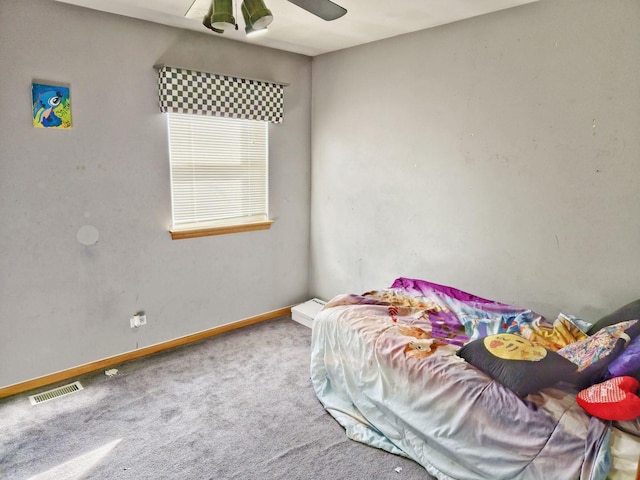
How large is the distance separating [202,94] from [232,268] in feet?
4.73

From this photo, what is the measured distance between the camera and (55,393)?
271 cm

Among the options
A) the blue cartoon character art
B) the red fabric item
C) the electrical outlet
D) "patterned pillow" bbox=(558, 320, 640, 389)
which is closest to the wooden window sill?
the electrical outlet

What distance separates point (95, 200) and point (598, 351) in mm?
3036

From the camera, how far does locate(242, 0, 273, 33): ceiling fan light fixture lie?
5.57 ft

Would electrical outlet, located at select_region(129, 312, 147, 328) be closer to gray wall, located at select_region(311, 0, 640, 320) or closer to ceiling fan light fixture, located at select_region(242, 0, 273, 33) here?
gray wall, located at select_region(311, 0, 640, 320)

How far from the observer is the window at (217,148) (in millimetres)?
3107

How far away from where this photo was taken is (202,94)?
3131 millimetres

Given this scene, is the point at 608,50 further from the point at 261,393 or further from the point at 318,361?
the point at 261,393

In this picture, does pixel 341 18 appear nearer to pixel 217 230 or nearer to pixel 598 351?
pixel 217 230

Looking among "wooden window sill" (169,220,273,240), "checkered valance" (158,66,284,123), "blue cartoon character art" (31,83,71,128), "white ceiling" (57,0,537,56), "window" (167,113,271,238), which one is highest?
"white ceiling" (57,0,537,56)

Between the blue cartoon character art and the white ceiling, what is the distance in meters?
0.54

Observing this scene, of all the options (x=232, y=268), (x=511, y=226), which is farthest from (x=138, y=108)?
(x=511, y=226)

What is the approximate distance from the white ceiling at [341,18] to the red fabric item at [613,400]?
210cm

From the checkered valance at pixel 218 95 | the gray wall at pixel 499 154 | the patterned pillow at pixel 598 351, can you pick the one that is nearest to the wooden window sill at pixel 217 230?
the gray wall at pixel 499 154
